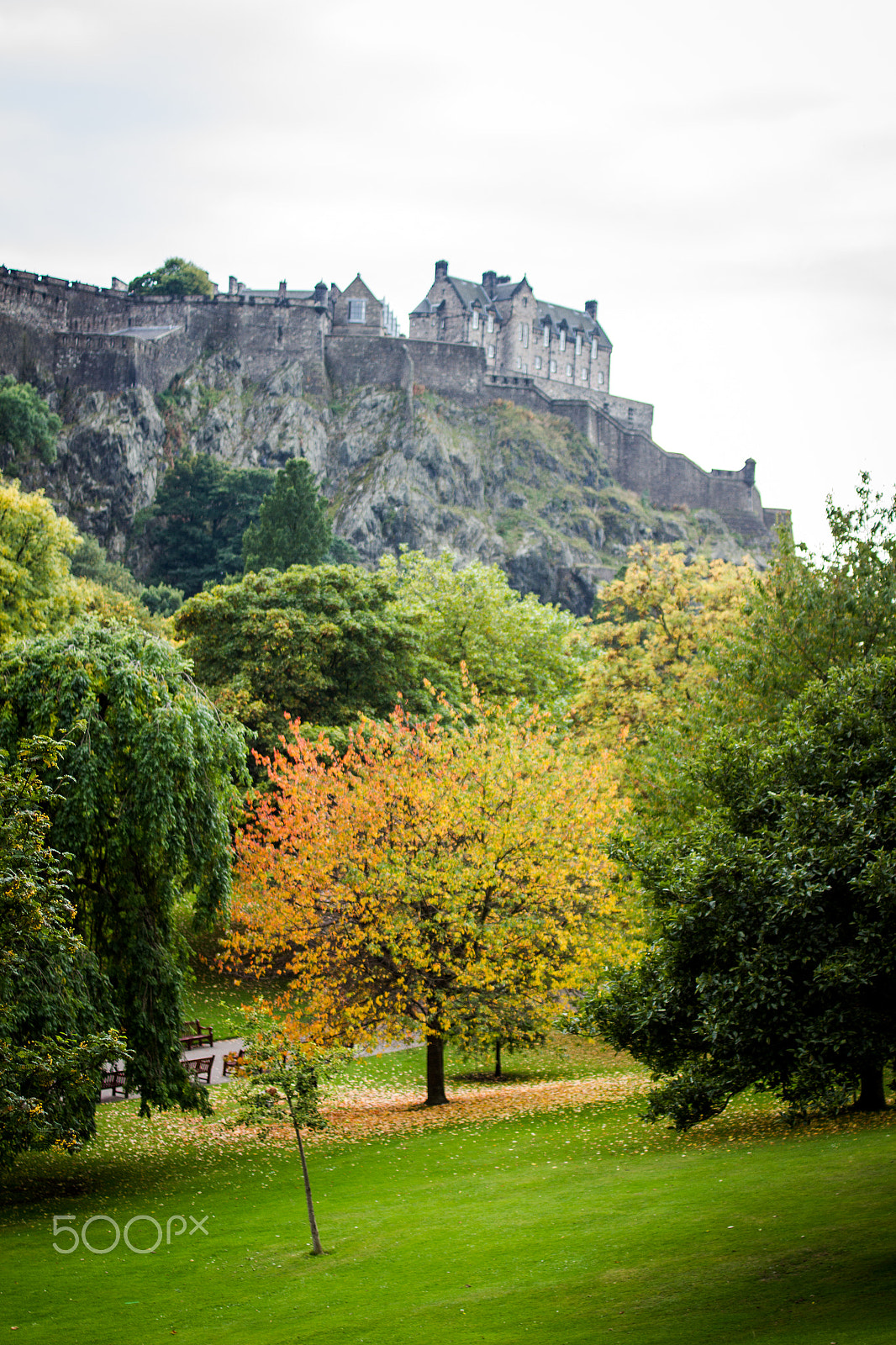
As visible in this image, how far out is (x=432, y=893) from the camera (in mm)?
18672

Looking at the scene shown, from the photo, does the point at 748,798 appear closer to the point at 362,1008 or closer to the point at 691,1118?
the point at 691,1118

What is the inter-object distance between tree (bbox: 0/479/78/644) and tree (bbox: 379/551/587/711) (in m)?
11.1

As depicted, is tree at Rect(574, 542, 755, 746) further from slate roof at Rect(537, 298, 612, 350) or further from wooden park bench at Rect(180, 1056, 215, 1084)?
slate roof at Rect(537, 298, 612, 350)

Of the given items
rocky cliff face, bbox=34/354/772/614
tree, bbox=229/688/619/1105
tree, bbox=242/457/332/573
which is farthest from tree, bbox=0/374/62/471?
tree, bbox=229/688/619/1105

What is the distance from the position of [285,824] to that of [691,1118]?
456 inches

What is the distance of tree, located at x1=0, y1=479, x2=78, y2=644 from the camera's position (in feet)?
120

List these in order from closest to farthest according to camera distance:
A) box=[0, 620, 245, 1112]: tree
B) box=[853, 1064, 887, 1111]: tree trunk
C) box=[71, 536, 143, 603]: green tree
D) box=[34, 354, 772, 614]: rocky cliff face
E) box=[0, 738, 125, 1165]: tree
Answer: box=[0, 738, 125, 1165]: tree < box=[0, 620, 245, 1112]: tree < box=[853, 1064, 887, 1111]: tree trunk < box=[71, 536, 143, 603]: green tree < box=[34, 354, 772, 614]: rocky cliff face

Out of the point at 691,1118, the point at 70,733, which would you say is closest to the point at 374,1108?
the point at 70,733

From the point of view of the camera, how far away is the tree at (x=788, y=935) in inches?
374

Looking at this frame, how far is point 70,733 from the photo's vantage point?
15469 millimetres

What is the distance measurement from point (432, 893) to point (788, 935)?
944 centimetres

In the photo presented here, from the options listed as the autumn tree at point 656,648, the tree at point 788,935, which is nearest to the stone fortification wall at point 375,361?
the autumn tree at point 656,648

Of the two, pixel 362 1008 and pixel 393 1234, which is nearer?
pixel 393 1234

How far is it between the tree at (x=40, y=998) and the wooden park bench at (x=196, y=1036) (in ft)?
27.0
